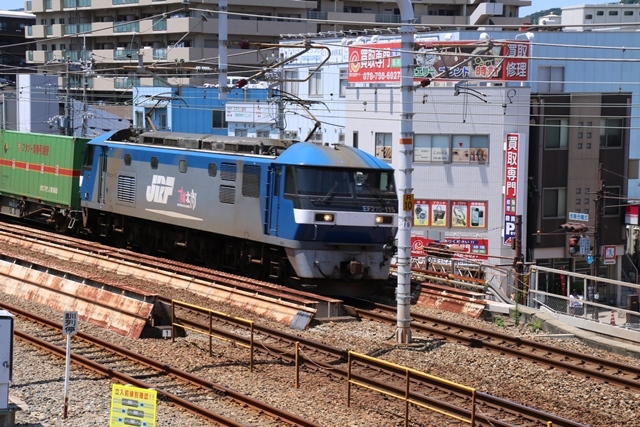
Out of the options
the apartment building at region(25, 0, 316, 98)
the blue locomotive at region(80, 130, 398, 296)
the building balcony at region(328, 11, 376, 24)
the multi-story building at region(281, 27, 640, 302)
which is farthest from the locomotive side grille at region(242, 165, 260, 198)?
the building balcony at region(328, 11, 376, 24)

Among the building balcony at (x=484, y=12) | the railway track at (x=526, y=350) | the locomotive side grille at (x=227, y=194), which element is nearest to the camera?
the railway track at (x=526, y=350)

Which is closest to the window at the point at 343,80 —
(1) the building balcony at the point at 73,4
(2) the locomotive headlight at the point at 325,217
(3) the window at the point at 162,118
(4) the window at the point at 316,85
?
(4) the window at the point at 316,85

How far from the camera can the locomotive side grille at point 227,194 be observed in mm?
20797

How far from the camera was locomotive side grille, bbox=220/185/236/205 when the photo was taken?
20797 mm

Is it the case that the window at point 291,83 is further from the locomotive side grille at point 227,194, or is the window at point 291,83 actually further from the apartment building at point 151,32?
the locomotive side grille at point 227,194

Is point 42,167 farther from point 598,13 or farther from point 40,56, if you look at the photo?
point 40,56

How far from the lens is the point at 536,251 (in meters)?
35.2

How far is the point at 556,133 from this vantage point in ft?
115

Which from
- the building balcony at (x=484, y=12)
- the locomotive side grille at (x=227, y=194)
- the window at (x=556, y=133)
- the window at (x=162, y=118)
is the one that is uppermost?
the building balcony at (x=484, y=12)

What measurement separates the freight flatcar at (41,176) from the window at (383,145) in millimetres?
11819

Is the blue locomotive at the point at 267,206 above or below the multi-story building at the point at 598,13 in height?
below

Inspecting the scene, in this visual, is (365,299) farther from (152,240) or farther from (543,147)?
(543,147)

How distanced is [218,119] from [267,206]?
109 ft

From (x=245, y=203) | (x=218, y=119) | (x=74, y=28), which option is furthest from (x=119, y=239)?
(x=74, y=28)
